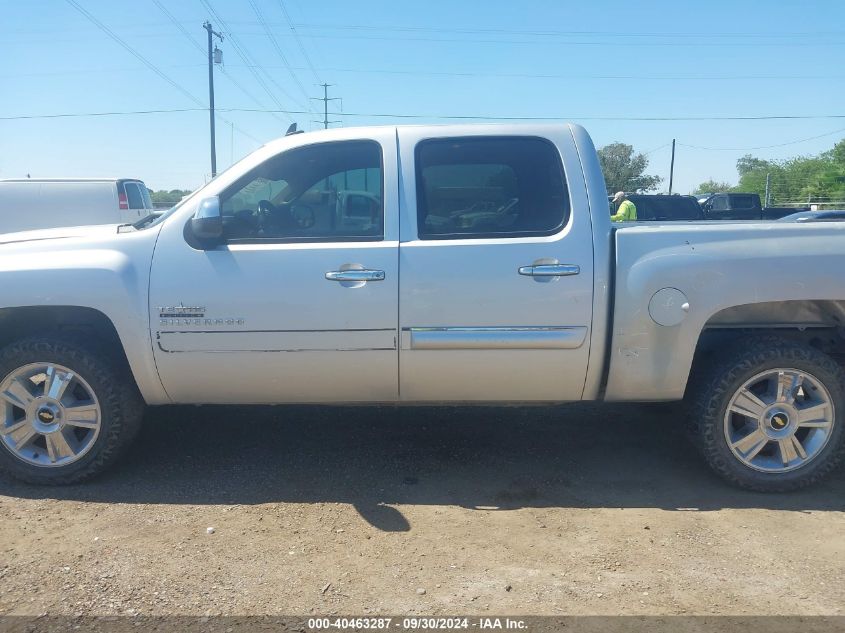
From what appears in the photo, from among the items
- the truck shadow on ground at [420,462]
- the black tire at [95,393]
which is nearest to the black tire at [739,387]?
the truck shadow on ground at [420,462]

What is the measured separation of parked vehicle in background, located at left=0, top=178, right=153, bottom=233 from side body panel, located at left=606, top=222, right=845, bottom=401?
11.1 meters

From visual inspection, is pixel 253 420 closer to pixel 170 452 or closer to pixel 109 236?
pixel 170 452

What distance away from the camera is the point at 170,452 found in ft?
14.5

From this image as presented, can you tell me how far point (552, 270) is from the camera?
3619 mm

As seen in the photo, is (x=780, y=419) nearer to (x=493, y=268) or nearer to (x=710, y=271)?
(x=710, y=271)

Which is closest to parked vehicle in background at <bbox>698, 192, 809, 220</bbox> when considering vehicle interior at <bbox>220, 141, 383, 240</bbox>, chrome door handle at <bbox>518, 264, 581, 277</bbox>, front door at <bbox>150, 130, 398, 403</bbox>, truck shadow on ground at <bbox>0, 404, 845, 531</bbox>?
truck shadow on ground at <bbox>0, 404, 845, 531</bbox>

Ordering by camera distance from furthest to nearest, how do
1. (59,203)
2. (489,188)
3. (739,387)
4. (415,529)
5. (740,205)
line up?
(740,205)
(59,203)
(489,188)
(739,387)
(415,529)

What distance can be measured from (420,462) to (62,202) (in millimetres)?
11021

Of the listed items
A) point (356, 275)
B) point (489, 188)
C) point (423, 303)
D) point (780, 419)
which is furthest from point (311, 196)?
point (780, 419)

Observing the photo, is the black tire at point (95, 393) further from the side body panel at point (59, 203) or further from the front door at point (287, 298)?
the side body panel at point (59, 203)

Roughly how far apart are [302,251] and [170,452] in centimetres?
175

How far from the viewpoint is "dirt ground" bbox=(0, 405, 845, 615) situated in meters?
2.88

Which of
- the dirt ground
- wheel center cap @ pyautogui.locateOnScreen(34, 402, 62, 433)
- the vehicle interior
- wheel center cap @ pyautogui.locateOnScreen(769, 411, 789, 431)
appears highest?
the vehicle interior

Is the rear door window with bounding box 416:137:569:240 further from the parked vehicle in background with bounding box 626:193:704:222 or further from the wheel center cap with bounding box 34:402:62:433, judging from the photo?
the parked vehicle in background with bounding box 626:193:704:222
